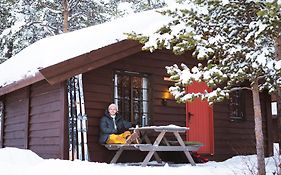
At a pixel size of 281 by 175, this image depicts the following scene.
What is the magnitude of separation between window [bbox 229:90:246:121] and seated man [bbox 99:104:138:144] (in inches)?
159

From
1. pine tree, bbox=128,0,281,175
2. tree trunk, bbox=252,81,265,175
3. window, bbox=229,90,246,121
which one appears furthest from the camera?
window, bbox=229,90,246,121

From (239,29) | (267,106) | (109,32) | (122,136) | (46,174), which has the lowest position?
(46,174)

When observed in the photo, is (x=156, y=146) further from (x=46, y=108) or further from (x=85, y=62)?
(x=46, y=108)

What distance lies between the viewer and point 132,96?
922 centimetres

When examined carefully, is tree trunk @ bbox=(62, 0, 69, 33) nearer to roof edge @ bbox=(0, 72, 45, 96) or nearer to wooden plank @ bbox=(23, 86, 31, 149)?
roof edge @ bbox=(0, 72, 45, 96)

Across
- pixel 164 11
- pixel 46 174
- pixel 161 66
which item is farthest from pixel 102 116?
pixel 164 11

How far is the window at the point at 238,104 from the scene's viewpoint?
37.7ft

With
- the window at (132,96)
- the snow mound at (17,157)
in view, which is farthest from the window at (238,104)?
the snow mound at (17,157)

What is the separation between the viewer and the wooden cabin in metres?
8.08

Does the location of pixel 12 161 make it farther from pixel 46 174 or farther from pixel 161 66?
pixel 161 66

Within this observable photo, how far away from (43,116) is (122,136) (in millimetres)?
2088

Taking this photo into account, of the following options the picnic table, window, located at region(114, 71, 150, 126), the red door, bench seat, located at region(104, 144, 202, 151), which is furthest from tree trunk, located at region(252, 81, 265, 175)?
the red door

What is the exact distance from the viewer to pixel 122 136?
801cm

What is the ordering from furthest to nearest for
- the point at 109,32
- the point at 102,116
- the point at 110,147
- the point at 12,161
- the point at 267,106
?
the point at 267,106
the point at 109,32
the point at 102,116
the point at 110,147
the point at 12,161
